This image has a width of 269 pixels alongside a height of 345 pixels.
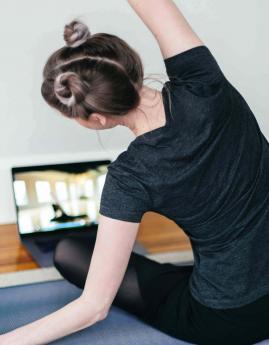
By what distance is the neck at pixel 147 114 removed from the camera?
1.07 m

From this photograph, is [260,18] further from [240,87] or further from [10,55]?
[10,55]

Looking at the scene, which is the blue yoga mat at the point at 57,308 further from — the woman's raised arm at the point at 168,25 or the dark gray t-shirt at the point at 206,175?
the woman's raised arm at the point at 168,25

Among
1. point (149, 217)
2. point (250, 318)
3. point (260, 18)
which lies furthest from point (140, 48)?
point (250, 318)

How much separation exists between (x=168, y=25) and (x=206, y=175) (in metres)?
0.32

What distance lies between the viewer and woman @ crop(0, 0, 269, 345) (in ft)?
3.39

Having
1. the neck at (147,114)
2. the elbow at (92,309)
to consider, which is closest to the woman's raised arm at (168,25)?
the neck at (147,114)

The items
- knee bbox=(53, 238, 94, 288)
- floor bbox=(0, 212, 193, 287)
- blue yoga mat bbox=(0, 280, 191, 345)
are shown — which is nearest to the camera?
blue yoga mat bbox=(0, 280, 191, 345)

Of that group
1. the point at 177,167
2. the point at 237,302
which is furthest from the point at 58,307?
the point at 177,167

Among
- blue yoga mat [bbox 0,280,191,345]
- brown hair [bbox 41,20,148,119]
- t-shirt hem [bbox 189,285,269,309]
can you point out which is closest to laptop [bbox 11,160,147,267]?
blue yoga mat [bbox 0,280,191,345]

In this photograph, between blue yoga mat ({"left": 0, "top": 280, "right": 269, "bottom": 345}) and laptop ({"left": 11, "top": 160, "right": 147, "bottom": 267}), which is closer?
blue yoga mat ({"left": 0, "top": 280, "right": 269, "bottom": 345})

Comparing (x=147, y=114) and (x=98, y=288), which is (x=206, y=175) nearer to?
(x=147, y=114)

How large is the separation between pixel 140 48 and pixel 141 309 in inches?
44.0

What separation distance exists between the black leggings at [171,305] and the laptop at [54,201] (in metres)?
0.48

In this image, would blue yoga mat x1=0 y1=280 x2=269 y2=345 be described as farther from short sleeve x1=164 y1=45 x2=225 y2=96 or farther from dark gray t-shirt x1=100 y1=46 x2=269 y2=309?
short sleeve x1=164 y1=45 x2=225 y2=96
